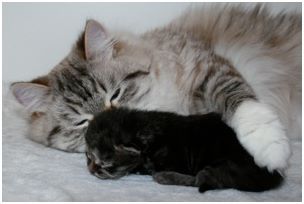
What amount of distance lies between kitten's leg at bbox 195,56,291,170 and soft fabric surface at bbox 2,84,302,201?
0.37 ft

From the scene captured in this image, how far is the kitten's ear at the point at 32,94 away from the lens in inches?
72.7

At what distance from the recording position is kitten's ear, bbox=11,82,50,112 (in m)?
1.85

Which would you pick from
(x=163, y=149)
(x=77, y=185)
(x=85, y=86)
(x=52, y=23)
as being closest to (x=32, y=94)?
(x=85, y=86)

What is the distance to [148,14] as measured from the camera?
2.64 m

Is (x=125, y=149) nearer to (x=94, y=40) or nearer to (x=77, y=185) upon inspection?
(x=77, y=185)

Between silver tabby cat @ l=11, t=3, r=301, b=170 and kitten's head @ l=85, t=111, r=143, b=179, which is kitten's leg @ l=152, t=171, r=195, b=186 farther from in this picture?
silver tabby cat @ l=11, t=3, r=301, b=170

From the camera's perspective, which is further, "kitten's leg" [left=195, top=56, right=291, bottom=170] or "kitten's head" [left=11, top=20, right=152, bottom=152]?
"kitten's head" [left=11, top=20, right=152, bottom=152]

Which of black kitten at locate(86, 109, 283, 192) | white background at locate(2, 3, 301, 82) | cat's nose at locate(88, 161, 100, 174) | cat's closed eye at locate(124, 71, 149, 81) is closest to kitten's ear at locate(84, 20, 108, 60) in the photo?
cat's closed eye at locate(124, 71, 149, 81)

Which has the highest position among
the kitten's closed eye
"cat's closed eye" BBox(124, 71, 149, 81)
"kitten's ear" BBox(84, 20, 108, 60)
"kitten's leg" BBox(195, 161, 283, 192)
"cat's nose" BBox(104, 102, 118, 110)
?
"kitten's ear" BBox(84, 20, 108, 60)

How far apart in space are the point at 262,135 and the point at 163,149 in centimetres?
32

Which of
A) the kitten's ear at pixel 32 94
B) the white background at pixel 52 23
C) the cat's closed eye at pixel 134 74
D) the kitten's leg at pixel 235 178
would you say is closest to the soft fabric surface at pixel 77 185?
the kitten's leg at pixel 235 178

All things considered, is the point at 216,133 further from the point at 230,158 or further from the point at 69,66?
the point at 69,66

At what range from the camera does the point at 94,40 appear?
183cm

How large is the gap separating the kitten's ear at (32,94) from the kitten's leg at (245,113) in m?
0.61
